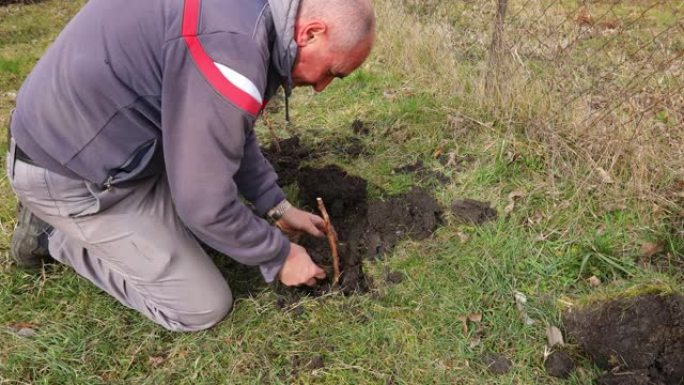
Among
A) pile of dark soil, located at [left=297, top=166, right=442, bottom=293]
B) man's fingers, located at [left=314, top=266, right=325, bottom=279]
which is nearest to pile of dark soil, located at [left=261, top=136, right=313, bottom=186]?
pile of dark soil, located at [left=297, top=166, right=442, bottom=293]

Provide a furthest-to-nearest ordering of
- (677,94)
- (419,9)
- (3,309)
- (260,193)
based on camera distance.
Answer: (419,9)
(677,94)
(260,193)
(3,309)

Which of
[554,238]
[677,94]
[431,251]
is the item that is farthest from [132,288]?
[677,94]

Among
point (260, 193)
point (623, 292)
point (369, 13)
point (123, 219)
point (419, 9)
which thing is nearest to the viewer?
point (369, 13)

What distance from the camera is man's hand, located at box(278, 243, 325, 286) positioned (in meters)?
2.50

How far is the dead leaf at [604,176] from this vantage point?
3.13 meters

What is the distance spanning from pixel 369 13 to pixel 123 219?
1.50 m

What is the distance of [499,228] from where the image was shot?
3.05 meters

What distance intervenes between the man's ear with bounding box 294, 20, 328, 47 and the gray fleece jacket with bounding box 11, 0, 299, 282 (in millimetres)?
32

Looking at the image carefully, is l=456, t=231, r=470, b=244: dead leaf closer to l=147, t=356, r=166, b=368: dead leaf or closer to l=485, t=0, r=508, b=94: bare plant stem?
l=485, t=0, r=508, b=94: bare plant stem

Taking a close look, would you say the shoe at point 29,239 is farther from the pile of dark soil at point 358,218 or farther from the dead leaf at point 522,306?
the dead leaf at point 522,306

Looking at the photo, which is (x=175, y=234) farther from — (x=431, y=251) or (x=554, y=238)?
(x=554, y=238)

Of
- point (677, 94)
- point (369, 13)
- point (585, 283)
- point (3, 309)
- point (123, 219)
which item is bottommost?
point (3, 309)

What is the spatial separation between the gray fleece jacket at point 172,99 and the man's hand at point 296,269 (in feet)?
0.23

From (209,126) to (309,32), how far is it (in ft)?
1.64
